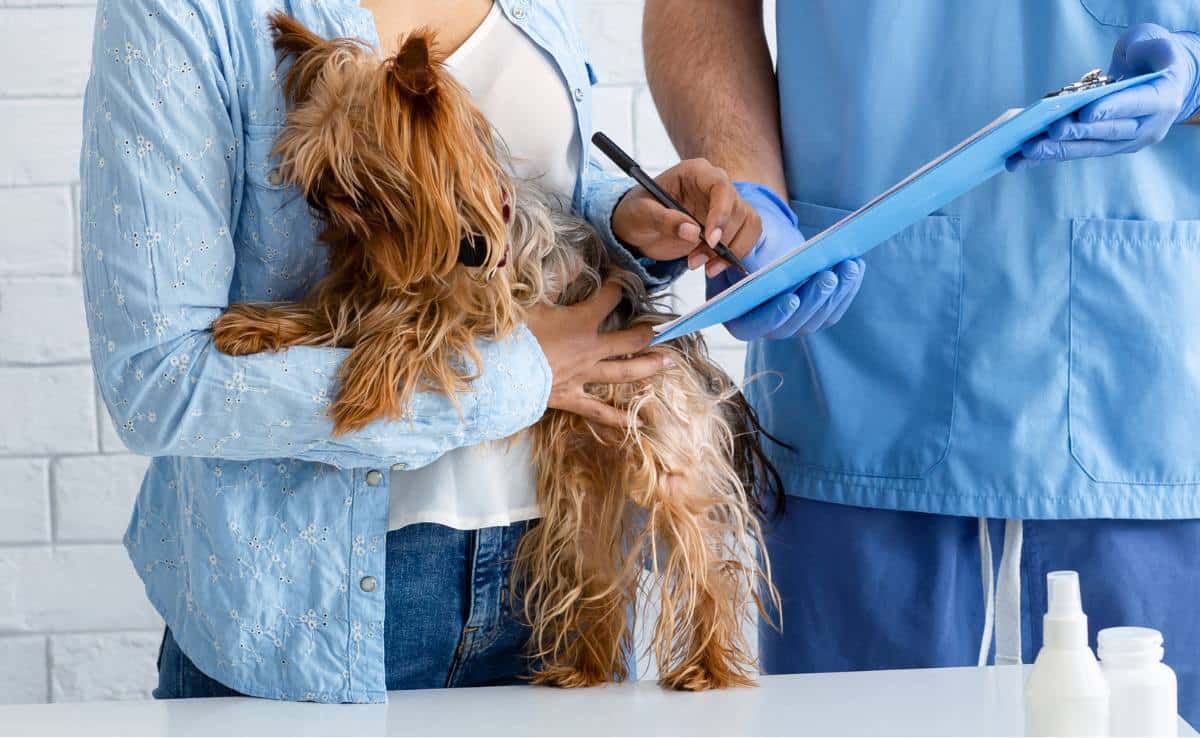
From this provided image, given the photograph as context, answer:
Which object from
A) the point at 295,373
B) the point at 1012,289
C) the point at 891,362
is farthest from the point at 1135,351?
the point at 295,373

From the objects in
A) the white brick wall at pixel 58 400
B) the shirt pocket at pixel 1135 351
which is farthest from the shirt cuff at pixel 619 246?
the white brick wall at pixel 58 400

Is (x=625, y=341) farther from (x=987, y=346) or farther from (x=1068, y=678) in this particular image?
(x=1068, y=678)

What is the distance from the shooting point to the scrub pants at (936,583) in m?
1.46

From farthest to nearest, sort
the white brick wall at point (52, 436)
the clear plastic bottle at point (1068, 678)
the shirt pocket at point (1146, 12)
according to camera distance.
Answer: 1. the white brick wall at point (52, 436)
2. the shirt pocket at point (1146, 12)
3. the clear plastic bottle at point (1068, 678)

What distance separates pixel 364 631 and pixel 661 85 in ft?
2.76

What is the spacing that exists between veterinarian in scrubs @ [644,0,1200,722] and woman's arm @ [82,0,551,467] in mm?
494

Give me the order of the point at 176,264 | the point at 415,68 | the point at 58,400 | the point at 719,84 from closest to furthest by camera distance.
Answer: the point at 415,68 → the point at 176,264 → the point at 719,84 → the point at 58,400

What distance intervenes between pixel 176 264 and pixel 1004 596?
999mm

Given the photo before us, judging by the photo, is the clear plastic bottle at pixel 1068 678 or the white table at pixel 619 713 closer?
the clear plastic bottle at pixel 1068 678

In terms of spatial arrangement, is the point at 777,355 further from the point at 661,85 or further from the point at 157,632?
the point at 157,632

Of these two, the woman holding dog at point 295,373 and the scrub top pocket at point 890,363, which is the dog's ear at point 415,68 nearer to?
the woman holding dog at point 295,373

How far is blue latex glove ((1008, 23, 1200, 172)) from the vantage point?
1.23 metres

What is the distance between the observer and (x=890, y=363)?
1532 mm

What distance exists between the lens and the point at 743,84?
1.64 metres
